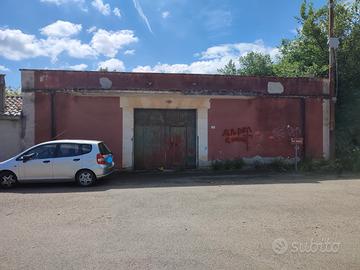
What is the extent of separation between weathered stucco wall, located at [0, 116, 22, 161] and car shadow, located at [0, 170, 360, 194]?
13.8 feet

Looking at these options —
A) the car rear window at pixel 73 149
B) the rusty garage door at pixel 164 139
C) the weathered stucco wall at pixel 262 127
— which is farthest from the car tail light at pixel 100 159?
the weathered stucco wall at pixel 262 127

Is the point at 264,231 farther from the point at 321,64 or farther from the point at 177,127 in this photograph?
the point at 321,64

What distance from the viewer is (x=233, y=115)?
60.8 feet

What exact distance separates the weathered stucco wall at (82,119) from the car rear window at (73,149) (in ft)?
14.3

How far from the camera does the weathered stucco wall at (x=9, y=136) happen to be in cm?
1709

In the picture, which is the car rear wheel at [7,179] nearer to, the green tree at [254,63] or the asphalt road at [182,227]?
the asphalt road at [182,227]

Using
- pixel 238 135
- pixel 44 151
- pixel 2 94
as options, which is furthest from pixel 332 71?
pixel 2 94

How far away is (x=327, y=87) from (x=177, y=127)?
7.56 metres

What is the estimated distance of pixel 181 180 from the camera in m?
14.3

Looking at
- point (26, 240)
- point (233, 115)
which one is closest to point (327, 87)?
point (233, 115)

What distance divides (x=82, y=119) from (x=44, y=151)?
4.63 m

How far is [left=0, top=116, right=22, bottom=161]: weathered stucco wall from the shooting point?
17094mm

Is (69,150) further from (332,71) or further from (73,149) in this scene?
(332,71)

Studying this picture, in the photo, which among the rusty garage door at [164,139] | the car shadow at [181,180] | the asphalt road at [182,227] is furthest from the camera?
the rusty garage door at [164,139]
